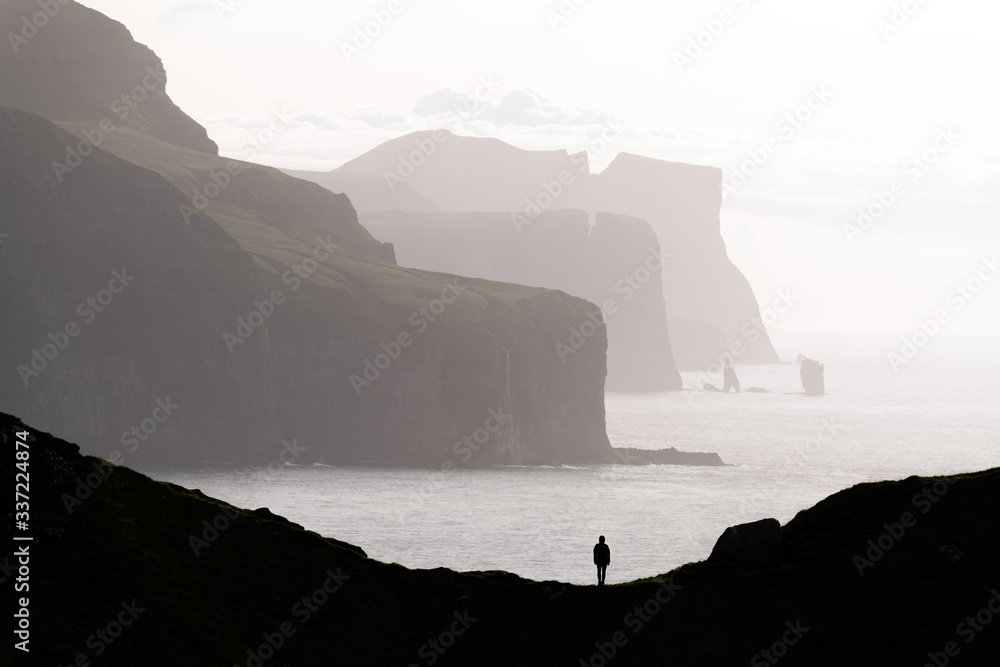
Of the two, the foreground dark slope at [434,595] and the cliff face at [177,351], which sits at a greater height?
the cliff face at [177,351]

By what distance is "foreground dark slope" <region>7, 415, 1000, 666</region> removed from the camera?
139ft

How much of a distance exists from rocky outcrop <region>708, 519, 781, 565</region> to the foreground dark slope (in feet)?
1.68

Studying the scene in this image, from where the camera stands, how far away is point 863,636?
1700 inches

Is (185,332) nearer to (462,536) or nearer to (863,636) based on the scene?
(462,536)

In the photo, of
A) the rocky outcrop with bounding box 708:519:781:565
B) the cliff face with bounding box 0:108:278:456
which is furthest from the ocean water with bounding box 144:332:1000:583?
the rocky outcrop with bounding box 708:519:781:565

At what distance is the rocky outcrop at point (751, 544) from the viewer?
50219 millimetres

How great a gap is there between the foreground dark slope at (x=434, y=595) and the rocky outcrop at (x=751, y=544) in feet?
1.68

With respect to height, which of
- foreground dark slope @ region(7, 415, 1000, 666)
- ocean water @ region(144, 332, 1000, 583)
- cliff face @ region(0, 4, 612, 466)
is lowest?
foreground dark slope @ region(7, 415, 1000, 666)

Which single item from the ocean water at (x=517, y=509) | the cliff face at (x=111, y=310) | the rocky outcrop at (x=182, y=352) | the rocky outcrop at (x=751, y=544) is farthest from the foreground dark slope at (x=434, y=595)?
the rocky outcrop at (x=182, y=352)

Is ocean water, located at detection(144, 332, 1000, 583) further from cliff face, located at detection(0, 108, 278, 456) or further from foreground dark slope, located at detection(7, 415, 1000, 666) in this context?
foreground dark slope, located at detection(7, 415, 1000, 666)

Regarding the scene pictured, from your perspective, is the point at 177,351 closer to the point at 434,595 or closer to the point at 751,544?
the point at 434,595

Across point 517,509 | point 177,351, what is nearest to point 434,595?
point 517,509

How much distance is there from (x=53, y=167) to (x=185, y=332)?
36.9 m

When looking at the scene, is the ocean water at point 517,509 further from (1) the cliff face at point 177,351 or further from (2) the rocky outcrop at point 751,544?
(2) the rocky outcrop at point 751,544
